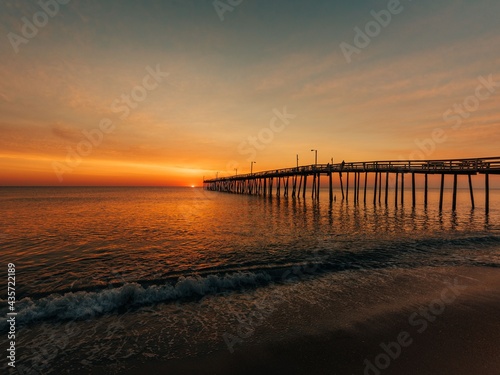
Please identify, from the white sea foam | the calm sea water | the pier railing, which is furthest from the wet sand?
the pier railing

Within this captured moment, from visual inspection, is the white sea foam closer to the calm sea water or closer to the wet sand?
the calm sea water

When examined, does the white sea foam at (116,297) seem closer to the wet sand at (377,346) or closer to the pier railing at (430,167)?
the wet sand at (377,346)

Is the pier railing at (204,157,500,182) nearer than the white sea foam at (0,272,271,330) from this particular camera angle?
No

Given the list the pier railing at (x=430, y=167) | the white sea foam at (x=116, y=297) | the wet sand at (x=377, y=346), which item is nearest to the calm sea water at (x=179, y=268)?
the white sea foam at (x=116, y=297)

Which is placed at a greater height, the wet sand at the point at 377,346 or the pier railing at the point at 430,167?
the pier railing at the point at 430,167

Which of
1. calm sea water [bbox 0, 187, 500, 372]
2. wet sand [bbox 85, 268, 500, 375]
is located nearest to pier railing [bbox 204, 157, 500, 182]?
calm sea water [bbox 0, 187, 500, 372]

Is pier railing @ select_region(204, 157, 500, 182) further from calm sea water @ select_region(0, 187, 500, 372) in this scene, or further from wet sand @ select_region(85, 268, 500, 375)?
wet sand @ select_region(85, 268, 500, 375)

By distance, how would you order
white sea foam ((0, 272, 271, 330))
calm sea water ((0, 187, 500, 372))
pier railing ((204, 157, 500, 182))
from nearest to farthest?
calm sea water ((0, 187, 500, 372)) → white sea foam ((0, 272, 271, 330)) → pier railing ((204, 157, 500, 182))

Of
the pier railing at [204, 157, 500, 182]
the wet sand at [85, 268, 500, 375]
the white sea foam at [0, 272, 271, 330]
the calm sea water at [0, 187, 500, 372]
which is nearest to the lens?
the wet sand at [85, 268, 500, 375]

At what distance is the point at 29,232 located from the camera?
18.5 metres

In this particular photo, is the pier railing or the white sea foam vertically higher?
the pier railing

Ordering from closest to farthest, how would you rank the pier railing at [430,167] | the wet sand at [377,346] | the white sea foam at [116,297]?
the wet sand at [377,346]
the white sea foam at [116,297]
the pier railing at [430,167]

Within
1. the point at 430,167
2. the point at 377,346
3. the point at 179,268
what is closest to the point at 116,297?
the point at 179,268

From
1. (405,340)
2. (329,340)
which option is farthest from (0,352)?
(405,340)
